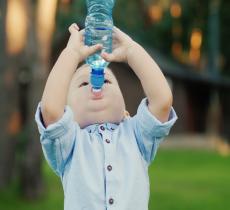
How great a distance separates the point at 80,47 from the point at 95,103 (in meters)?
0.29

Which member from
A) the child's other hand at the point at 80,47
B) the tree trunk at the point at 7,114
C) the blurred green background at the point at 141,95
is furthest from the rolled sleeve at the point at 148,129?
the tree trunk at the point at 7,114

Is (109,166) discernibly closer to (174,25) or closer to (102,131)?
(102,131)

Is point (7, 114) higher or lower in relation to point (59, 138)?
higher

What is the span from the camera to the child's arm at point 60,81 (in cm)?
383

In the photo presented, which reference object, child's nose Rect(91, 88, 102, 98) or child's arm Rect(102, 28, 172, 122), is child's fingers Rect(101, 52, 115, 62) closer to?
child's arm Rect(102, 28, 172, 122)

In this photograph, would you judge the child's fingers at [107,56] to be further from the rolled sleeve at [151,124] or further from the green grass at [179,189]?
the green grass at [179,189]

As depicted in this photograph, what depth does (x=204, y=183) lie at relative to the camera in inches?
692

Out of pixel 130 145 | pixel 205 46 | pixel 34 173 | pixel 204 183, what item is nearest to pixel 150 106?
pixel 130 145

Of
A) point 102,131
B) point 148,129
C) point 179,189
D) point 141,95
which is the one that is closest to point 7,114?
point 179,189

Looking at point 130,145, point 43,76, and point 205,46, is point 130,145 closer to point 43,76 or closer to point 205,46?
point 43,76

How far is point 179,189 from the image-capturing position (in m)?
16.4

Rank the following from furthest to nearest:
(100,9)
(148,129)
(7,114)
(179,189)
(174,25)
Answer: (174,25), (179,189), (7,114), (100,9), (148,129)

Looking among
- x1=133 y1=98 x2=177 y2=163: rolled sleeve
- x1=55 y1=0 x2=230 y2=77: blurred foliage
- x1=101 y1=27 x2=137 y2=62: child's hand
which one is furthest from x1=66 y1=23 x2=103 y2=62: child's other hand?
x1=55 y1=0 x2=230 y2=77: blurred foliage

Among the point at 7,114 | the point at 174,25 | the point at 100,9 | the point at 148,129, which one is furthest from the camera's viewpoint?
the point at 174,25
